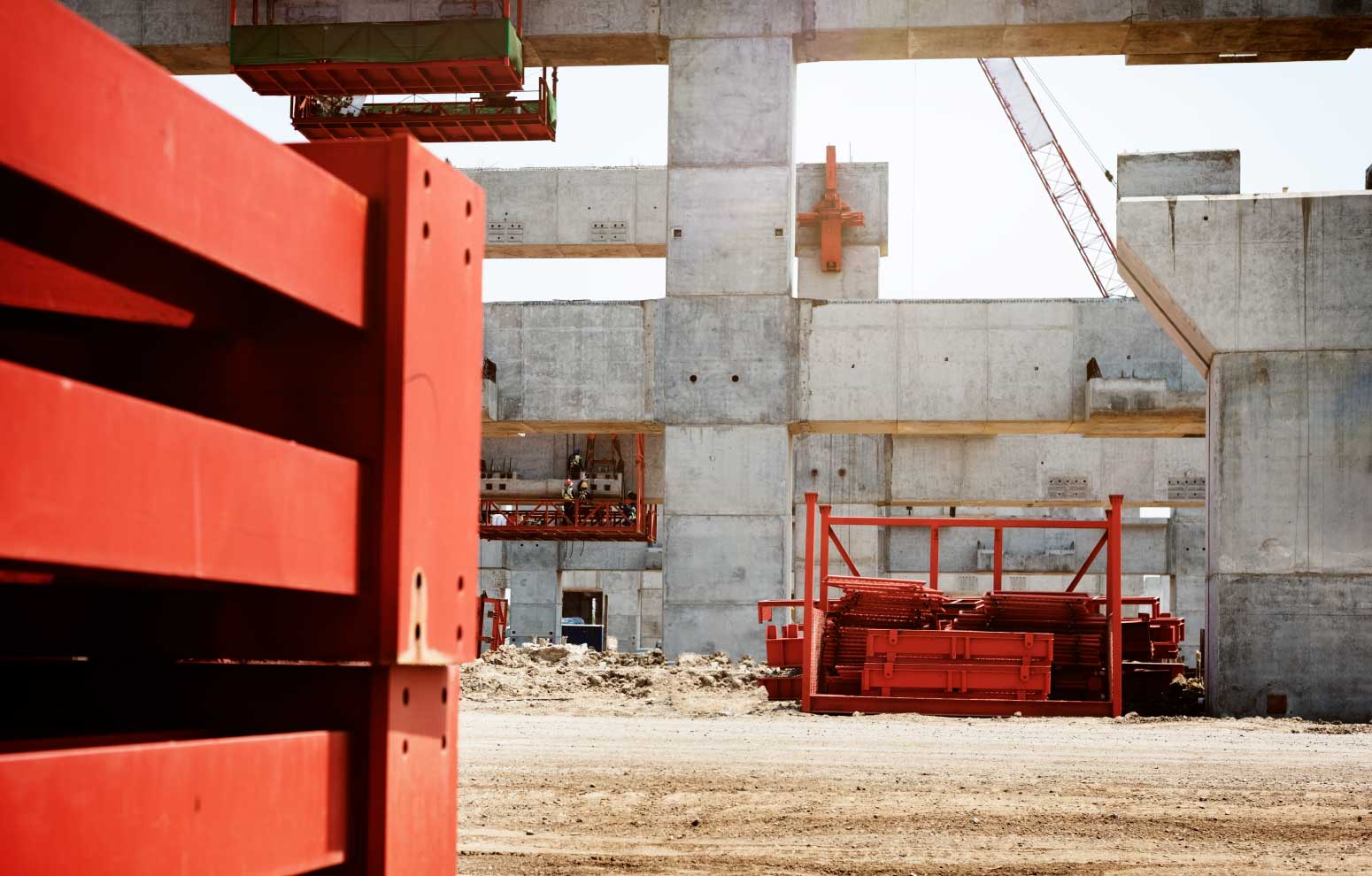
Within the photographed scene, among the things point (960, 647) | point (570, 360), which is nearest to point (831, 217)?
point (570, 360)

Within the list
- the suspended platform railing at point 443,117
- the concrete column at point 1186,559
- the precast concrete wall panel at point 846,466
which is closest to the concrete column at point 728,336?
the suspended platform railing at point 443,117

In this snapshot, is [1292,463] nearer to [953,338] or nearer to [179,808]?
[953,338]

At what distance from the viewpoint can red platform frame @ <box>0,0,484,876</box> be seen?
182cm

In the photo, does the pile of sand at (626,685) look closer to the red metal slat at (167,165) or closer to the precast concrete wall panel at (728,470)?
the precast concrete wall panel at (728,470)

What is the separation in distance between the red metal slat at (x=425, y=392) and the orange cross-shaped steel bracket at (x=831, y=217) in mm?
34208

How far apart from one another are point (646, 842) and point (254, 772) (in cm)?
493

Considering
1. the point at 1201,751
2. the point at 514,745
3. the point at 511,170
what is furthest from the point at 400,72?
the point at 1201,751

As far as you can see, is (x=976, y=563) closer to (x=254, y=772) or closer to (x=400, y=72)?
(x=400, y=72)

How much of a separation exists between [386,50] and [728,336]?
671cm

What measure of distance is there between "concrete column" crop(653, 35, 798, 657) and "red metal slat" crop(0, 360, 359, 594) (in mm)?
19595

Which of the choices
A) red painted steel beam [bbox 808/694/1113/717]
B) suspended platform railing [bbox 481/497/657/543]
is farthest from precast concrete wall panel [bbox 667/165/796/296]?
suspended platform railing [bbox 481/497/657/543]

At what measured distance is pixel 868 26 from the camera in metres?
21.7

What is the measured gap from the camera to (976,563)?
40469 mm

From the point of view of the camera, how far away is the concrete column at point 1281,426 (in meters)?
17.7
